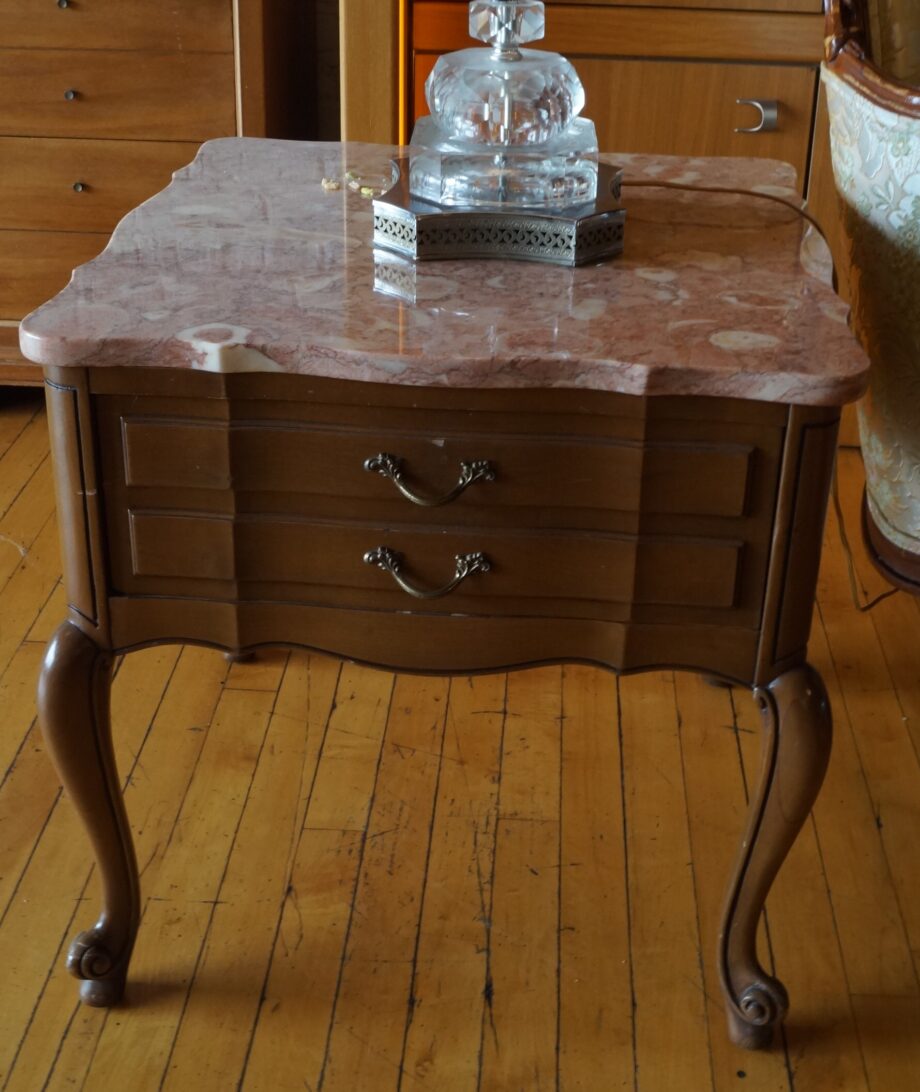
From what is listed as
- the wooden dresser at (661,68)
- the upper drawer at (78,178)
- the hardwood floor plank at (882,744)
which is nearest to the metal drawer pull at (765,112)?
the wooden dresser at (661,68)

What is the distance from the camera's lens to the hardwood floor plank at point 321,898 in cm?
137

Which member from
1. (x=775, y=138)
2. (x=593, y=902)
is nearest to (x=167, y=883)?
(x=593, y=902)

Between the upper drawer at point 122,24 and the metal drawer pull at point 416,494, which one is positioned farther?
the upper drawer at point 122,24

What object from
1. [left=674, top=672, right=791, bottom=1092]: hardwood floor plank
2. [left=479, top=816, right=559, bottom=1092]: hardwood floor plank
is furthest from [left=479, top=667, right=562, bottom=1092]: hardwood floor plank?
[left=674, top=672, right=791, bottom=1092]: hardwood floor plank

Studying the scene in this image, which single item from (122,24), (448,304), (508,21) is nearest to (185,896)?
(448,304)

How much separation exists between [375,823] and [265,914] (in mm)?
190

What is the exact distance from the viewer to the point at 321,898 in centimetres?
156

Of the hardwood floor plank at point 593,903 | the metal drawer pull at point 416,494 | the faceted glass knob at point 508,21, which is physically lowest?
the hardwood floor plank at point 593,903

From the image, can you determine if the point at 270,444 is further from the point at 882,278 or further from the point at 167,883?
the point at 882,278

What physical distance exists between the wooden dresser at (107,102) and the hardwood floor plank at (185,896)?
1007 millimetres

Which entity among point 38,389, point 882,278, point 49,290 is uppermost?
point 882,278

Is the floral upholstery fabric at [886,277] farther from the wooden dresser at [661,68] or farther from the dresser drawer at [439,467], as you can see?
the wooden dresser at [661,68]

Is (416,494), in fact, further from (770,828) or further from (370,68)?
(370,68)

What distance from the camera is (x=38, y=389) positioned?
9.16 ft
